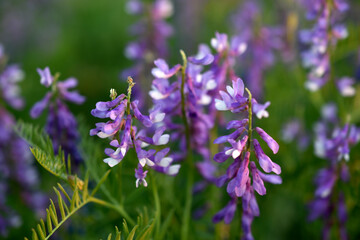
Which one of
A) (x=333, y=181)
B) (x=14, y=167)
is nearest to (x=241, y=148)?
(x=333, y=181)

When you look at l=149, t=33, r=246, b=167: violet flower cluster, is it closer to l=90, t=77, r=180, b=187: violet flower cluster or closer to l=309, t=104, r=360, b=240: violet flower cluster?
l=90, t=77, r=180, b=187: violet flower cluster

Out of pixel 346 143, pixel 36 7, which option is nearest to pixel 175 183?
pixel 346 143

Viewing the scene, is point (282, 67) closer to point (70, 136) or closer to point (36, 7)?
point (70, 136)

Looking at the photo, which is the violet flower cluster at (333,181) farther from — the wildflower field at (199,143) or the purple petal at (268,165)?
the purple petal at (268,165)

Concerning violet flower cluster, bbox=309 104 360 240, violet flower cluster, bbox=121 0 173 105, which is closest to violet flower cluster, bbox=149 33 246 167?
violet flower cluster, bbox=309 104 360 240

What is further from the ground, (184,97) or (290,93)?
(184,97)

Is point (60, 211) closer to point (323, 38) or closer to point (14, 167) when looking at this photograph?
point (14, 167)

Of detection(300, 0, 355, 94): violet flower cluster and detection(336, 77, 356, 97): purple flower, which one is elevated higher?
detection(300, 0, 355, 94): violet flower cluster
